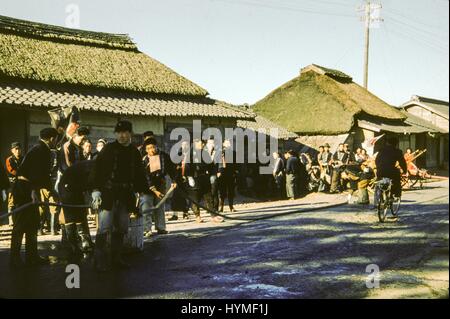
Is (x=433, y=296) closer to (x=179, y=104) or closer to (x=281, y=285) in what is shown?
(x=281, y=285)

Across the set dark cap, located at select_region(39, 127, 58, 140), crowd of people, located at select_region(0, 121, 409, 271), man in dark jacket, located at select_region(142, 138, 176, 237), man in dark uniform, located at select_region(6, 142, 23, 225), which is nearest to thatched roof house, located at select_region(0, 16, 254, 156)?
man in dark uniform, located at select_region(6, 142, 23, 225)

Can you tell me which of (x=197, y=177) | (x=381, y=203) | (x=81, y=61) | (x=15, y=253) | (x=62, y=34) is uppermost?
(x=62, y=34)

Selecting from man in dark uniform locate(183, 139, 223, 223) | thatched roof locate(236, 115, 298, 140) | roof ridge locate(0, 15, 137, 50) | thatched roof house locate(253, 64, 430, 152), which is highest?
roof ridge locate(0, 15, 137, 50)

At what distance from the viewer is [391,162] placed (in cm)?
959

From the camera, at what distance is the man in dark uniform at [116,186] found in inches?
230

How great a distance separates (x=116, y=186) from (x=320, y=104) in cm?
1993

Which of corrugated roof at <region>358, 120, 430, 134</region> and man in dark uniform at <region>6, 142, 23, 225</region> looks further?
corrugated roof at <region>358, 120, 430, 134</region>

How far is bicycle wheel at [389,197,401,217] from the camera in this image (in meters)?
10.1

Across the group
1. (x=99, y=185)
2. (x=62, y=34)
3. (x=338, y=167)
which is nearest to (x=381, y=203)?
(x=99, y=185)

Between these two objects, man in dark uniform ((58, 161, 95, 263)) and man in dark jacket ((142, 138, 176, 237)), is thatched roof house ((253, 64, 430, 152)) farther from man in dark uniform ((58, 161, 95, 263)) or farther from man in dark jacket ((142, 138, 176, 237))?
man in dark uniform ((58, 161, 95, 263))

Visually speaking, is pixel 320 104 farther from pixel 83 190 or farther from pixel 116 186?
pixel 116 186

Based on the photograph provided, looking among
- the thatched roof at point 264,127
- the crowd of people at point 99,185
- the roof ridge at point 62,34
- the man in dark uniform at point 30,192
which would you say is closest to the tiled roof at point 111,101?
the thatched roof at point 264,127

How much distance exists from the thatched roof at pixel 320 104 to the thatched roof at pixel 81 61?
26.9 ft

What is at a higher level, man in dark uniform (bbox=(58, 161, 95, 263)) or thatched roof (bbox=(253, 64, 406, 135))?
thatched roof (bbox=(253, 64, 406, 135))
